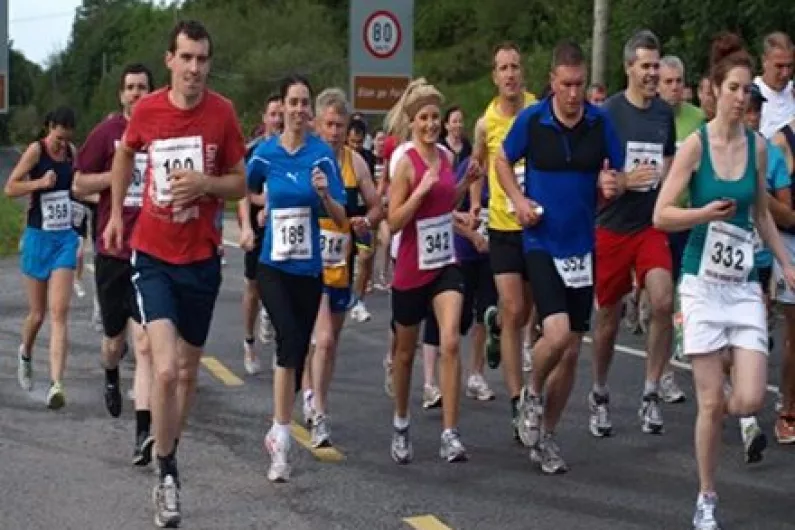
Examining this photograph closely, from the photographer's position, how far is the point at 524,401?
26.3ft

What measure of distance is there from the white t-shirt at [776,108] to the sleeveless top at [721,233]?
2.43 metres

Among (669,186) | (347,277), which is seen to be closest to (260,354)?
(347,277)

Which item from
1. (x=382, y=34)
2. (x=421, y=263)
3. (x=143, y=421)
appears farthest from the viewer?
(x=382, y=34)

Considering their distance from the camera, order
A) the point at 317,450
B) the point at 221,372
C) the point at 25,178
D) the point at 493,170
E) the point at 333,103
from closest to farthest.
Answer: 1. the point at 317,450
2. the point at 333,103
3. the point at 493,170
4. the point at 25,178
5. the point at 221,372

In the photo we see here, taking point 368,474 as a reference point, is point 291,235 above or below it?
above

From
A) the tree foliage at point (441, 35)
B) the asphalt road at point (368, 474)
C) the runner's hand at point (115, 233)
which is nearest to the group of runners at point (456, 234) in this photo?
the runner's hand at point (115, 233)

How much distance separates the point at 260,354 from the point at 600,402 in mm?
4026

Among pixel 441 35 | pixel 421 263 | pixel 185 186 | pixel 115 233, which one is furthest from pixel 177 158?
pixel 441 35

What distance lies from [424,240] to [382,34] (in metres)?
7.70

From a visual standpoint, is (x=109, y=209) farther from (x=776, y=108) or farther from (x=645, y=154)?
(x=776, y=108)

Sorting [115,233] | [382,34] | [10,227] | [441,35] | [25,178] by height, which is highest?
[441,35]

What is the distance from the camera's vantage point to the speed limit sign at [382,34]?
1523 centimetres

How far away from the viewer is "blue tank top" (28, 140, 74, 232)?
979cm

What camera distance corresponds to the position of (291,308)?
25.0 ft
